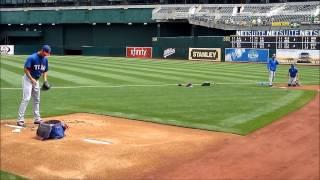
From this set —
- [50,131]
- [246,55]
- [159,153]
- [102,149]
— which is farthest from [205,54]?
[102,149]

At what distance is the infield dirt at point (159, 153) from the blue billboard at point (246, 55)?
35670 mm

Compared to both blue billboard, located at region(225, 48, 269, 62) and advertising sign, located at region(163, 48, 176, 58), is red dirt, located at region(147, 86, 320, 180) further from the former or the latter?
advertising sign, located at region(163, 48, 176, 58)

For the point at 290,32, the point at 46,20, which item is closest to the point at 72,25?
the point at 46,20

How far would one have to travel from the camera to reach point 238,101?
17.7m

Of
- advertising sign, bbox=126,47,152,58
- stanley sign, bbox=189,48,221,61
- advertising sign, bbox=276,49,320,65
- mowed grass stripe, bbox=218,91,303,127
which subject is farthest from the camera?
advertising sign, bbox=126,47,152,58

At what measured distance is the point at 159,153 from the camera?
32.6ft

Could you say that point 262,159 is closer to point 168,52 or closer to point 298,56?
point 298,56

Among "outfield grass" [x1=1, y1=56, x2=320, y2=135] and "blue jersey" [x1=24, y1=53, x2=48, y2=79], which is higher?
"blue jersey" [x1=24, y1=53, x2=48, y2=79]

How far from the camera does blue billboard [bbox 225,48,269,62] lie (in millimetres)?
47750

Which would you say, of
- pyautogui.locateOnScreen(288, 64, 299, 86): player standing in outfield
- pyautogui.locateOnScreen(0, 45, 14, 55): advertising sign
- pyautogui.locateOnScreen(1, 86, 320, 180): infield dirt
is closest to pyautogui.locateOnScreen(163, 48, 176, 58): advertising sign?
pyautogui.locateOnScreen(0, 45, 14, 55): advertising sign

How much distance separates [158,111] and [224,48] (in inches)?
1439

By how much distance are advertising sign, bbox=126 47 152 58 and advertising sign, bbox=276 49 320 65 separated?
18.6 meters

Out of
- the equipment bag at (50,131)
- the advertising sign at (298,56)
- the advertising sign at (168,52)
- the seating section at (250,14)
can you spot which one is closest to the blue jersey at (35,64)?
the equipment bag at (50,131)

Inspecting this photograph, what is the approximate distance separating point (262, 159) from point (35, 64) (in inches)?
229
